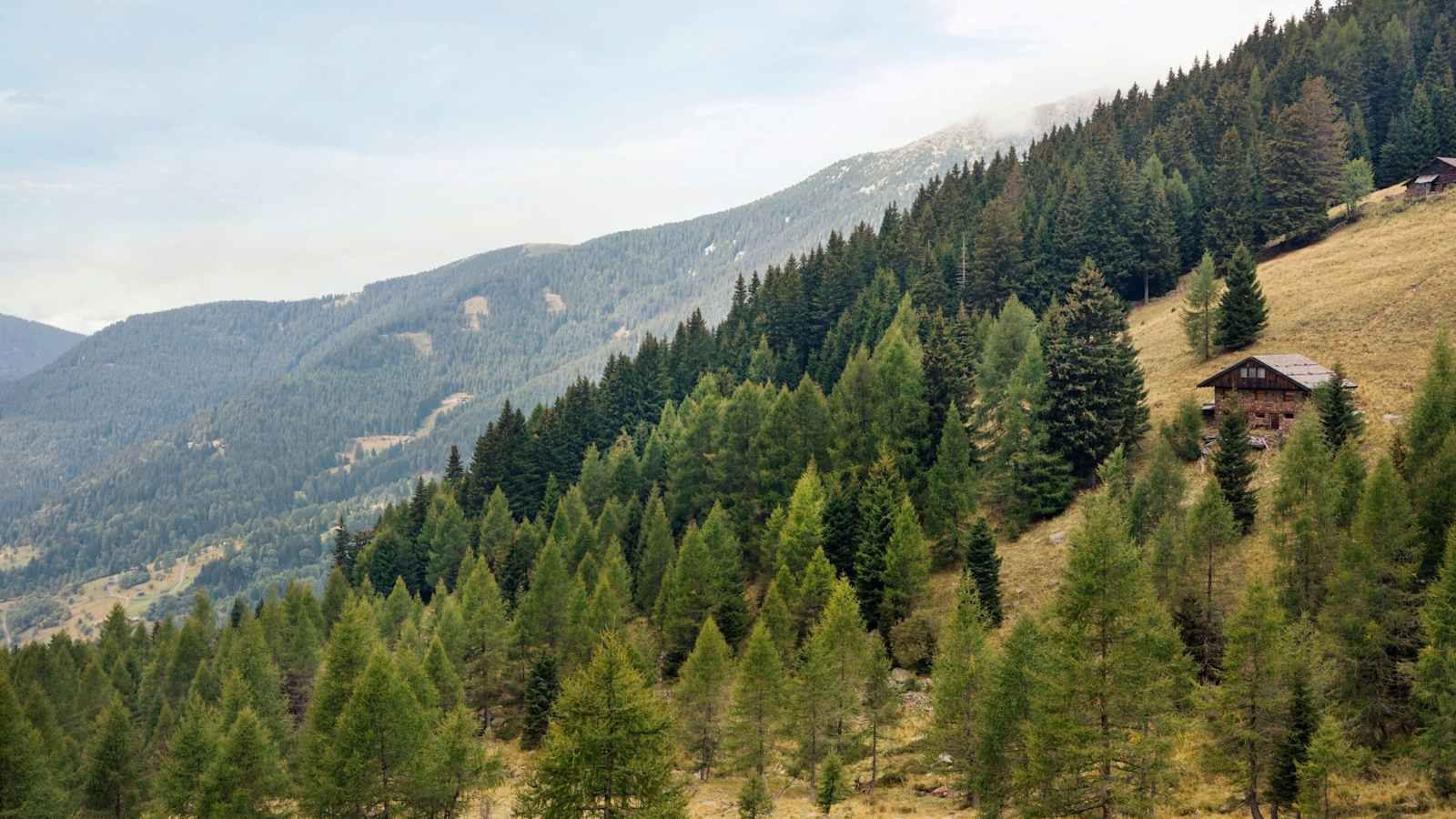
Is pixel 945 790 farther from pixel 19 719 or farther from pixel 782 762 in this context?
pixel 19 719

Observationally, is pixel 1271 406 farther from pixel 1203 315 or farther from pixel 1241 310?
pixel 1203 315

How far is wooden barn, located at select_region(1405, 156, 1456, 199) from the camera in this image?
9631 cm

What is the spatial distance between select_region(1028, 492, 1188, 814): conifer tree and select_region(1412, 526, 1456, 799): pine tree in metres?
11.1

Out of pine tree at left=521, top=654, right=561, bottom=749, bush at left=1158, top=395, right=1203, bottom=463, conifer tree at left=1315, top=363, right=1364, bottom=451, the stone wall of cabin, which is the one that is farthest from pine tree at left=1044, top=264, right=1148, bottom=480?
pine tree at left=521, top=654, right=561, bottom=749

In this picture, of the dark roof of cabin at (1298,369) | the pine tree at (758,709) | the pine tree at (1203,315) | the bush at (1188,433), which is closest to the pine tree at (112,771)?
the pine tree at (758,709)

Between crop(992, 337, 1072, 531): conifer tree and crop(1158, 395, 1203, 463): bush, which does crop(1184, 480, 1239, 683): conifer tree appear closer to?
crop(1158, 395, 1203, 463): bush

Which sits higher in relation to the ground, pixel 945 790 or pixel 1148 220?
pixel 1148 220

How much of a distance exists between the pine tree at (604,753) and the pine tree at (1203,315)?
6437 centimetres

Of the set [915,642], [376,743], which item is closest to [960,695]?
[915,642]

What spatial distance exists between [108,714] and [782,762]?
42.9 meters

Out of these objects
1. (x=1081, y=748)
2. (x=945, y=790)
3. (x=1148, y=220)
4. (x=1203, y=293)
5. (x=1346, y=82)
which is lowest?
(x=945, y=790)

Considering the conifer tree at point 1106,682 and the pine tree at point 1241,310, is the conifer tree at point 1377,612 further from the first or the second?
the pine tree at point 1241,310

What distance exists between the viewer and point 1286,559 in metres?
43.8

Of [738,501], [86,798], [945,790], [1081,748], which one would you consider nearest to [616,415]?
[738,501]
